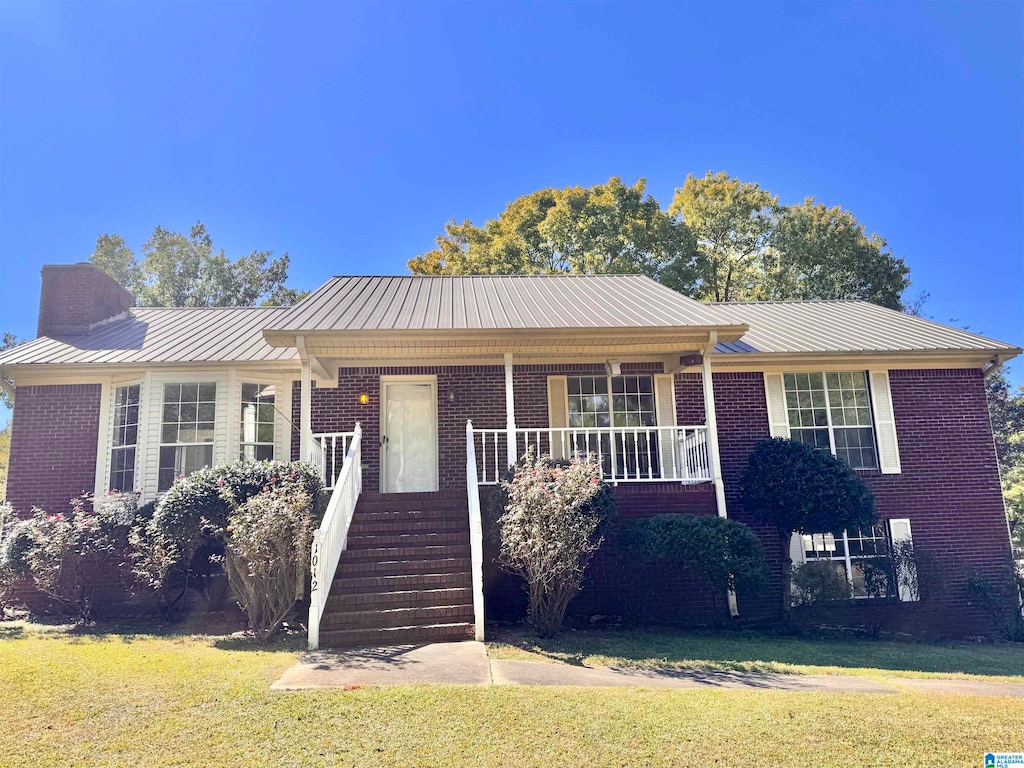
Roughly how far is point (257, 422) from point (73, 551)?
10.8ft

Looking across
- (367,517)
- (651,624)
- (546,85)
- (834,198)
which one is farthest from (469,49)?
(834,198)

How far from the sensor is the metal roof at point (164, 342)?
10828mm

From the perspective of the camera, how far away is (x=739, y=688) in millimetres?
5652

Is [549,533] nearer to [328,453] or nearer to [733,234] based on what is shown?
[328,453]

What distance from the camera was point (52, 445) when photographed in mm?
10922

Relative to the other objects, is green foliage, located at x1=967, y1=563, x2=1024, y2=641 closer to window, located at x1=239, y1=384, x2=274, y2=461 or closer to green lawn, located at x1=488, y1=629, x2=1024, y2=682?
green lawn, located at x1=488, y1=629, x2=1024, y2=682

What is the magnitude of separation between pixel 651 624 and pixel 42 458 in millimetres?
10409

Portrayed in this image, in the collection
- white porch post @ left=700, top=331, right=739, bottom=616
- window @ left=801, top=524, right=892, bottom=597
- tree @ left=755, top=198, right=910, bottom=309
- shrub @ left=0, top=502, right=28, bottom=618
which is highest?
tree @ left=755, top=198, right=910, bottom=309

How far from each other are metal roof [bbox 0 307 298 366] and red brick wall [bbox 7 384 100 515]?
62cm

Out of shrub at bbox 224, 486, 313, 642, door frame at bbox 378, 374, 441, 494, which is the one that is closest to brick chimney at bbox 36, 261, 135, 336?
door frame at bbox 378, 374, 441, 494

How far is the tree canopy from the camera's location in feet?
76.5

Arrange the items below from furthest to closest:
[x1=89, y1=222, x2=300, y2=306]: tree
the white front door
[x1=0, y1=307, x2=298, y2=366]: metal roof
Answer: [x1=89, y1=222, x2=300, y2=306]: tree
the white front door
[x1=0, y1=307, x2=298, y2=366]: metal roof

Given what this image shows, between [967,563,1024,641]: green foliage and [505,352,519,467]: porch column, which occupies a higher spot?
[505,352,519,467]: porch column

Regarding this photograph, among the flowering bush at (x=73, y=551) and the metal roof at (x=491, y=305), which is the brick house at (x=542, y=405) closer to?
the metal roof at (x=491, y=305)
